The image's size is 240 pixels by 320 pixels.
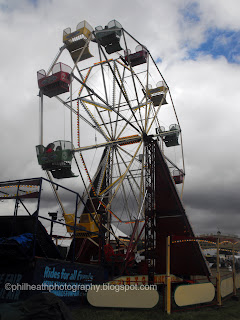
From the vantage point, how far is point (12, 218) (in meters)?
11.4

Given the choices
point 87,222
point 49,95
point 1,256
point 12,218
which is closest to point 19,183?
point 12,218

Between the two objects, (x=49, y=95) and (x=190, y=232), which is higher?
(x=49, y=95)

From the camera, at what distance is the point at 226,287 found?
44.0 feet

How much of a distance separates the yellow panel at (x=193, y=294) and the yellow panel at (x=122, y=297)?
0.85 metres

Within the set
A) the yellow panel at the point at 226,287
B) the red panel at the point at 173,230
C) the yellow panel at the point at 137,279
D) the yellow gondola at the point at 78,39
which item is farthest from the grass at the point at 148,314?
Answer: the yellow gondola at the point at 78,39

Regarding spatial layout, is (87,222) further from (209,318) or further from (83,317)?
(209,318)

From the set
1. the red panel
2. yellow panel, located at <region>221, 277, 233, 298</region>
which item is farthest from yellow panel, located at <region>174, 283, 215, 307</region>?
the red panel

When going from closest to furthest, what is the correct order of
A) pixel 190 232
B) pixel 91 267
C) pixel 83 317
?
1. pixel 83 317
2. pixel 91 267
3. pixel 190 232

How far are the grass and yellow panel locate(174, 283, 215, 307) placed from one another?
33 centimetres

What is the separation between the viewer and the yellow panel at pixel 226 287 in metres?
12.7

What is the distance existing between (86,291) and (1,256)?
382 centimetres

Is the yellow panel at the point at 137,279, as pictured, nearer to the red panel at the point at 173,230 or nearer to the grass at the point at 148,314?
the red panel at the point at 173,230

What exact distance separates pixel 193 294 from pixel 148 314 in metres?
1.98

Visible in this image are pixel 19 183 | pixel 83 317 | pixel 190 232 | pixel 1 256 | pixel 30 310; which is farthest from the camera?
pixel 190 232
